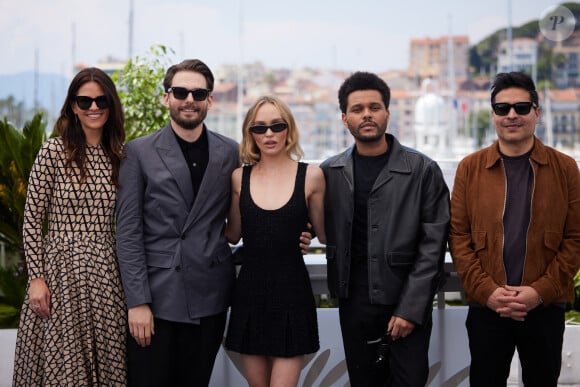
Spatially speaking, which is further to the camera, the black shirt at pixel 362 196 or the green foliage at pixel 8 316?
the green foliage at pixel 8 316

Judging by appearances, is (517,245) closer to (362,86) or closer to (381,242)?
(381,242)

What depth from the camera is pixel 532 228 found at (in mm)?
3176

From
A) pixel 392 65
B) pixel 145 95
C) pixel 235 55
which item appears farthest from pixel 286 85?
pixel 145 95

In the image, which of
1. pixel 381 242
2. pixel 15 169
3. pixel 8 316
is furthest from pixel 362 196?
pixel 8 316

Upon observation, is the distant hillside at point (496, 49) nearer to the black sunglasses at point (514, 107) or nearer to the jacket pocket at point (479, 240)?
the black sunglasses at point (514, 107)

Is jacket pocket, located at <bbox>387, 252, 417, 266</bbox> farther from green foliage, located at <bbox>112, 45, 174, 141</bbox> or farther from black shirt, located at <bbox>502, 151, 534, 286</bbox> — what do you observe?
green foliage, located at <bbox>112, 45, 174, 141</bbox>

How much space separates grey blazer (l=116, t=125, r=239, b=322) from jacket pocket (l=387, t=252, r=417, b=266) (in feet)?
2.28

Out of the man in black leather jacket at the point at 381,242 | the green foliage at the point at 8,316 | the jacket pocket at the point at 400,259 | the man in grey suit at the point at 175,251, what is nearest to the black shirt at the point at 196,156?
the man in grey suit at the point at 175,251

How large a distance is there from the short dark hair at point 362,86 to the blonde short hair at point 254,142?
0.23 metres

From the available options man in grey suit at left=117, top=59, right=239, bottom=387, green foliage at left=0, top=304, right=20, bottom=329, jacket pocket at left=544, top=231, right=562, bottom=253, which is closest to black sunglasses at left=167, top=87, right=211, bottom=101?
man in grey suit at left=117, top=59, right=239, bottom=387

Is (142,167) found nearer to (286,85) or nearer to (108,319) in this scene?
(108,319)

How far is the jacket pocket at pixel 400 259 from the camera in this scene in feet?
10.4

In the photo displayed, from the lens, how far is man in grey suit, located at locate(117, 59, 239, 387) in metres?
3.15

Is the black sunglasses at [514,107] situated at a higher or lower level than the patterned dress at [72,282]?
higher
